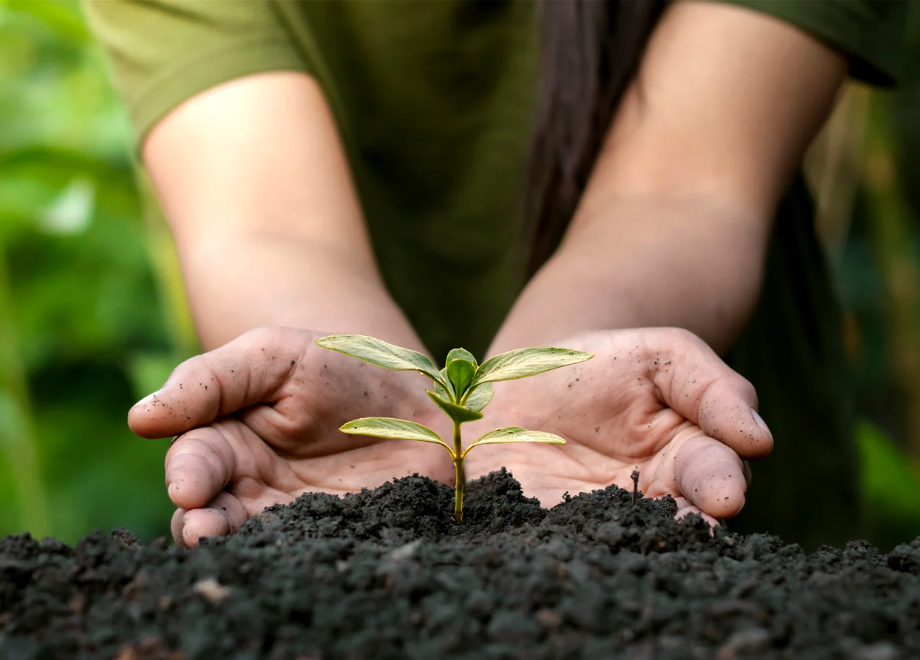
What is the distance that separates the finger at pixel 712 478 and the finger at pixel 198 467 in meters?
0.45

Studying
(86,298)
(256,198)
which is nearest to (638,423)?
(256,198)

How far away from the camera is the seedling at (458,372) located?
2.41ft

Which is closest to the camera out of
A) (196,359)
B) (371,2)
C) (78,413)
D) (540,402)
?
(196,359)

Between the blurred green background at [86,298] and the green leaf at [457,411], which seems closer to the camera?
the green leaf at [457,411]

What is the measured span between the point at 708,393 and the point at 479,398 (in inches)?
9.0

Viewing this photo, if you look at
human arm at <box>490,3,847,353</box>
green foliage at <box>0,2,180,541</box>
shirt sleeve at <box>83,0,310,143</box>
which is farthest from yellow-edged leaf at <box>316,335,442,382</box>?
green foliage at <box>0,2,180,541</box>

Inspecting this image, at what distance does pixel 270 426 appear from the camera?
905mm

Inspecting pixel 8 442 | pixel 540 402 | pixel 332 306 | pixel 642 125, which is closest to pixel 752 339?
pixel 642 125

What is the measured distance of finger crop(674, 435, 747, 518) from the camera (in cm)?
73

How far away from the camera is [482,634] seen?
1.68ft

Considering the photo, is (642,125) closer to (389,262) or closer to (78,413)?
(389,262)

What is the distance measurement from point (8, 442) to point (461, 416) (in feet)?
4.59

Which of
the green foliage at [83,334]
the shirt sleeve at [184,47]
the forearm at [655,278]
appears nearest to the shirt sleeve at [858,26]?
the forearm at [655,278]

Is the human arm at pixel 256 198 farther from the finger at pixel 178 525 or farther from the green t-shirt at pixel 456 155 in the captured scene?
the finger at pixel 178 525
